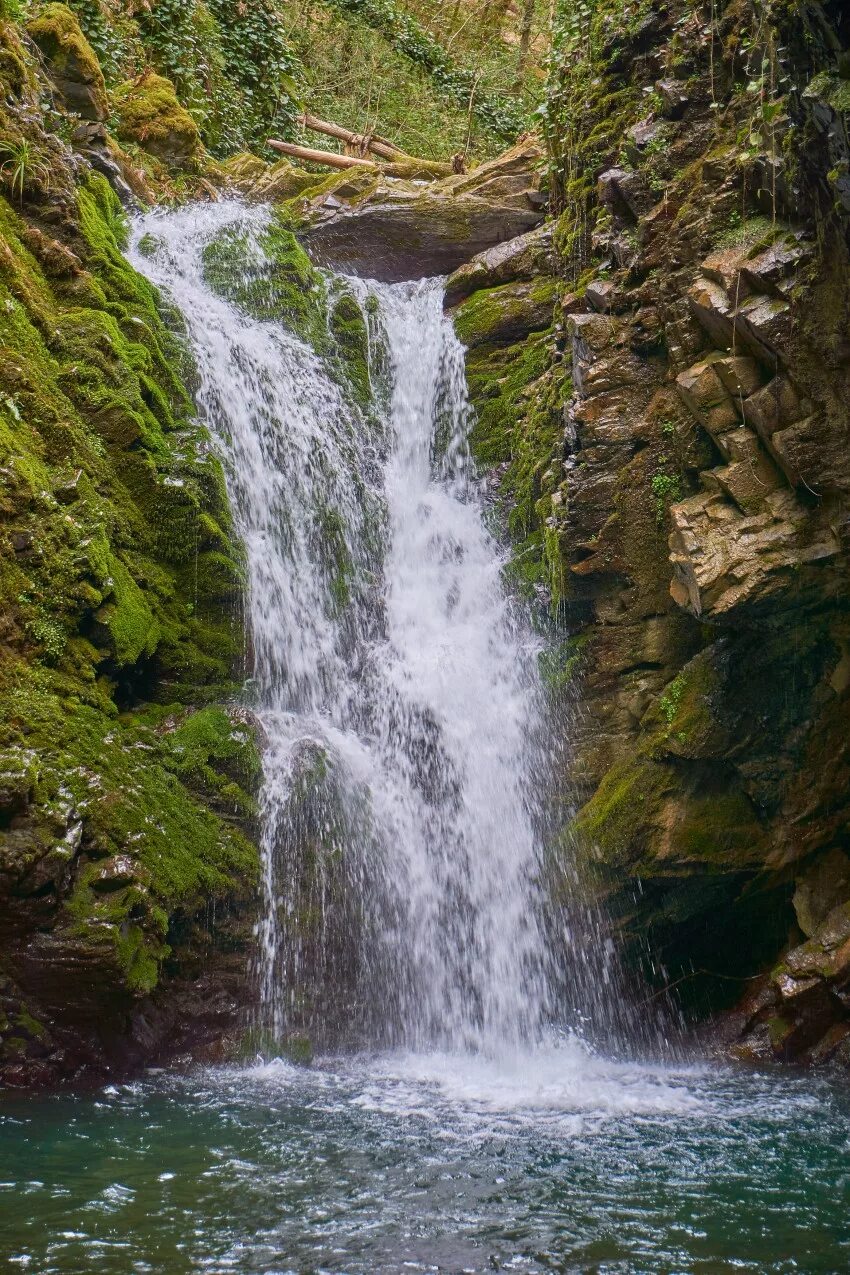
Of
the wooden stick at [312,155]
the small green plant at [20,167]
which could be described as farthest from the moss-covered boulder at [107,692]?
the wooden stick at [312,155]

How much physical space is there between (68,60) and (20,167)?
4.04 metres

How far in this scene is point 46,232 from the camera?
10.1 m

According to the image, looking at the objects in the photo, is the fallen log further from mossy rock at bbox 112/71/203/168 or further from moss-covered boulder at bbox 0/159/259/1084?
moss-covered boulder at bbox 0/159/259/1084

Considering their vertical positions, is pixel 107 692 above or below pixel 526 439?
below

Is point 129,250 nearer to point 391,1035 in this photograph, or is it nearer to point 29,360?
point 29,360

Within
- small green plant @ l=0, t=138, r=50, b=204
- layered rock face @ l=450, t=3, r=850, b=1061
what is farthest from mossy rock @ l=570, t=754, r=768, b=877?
small green plant @ l=0, t=138, r=50, b=204

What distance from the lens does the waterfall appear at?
8.11 metres

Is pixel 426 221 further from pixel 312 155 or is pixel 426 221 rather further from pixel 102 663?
pixel 102 663

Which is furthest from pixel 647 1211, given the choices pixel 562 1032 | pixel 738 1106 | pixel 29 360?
pixel 29 360

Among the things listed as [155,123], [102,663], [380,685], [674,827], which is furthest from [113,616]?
[155,123]

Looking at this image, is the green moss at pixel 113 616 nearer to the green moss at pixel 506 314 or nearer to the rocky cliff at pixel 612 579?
the rocky cliff at pixel 612 579

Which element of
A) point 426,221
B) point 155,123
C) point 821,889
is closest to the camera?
point 821,889

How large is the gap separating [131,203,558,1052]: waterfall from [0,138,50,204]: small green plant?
236 cm

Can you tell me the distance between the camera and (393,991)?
8078mm
